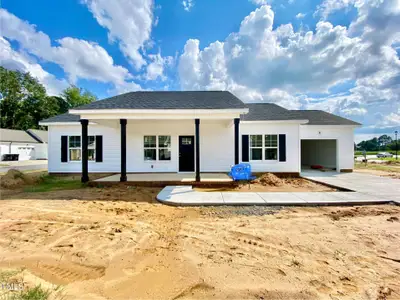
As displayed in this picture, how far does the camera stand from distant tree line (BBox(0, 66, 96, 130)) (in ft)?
126

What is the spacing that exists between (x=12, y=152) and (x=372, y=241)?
38415 millimetres

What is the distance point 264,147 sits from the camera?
451 inches

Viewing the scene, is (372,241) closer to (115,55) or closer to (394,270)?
(394,270)

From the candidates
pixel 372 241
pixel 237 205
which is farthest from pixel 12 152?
pixel 372 241

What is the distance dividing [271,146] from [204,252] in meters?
9.41

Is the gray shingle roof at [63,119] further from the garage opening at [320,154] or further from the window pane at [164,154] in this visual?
the garage opening at [320,154]

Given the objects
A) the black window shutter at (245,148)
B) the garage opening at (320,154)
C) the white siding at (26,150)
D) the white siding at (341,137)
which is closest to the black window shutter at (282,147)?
the black window shutter at (245,148)

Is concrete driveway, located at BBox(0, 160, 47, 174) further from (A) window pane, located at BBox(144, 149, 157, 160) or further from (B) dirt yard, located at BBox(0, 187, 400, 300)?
(B) dirt yard, located at BBox(0, 187, 400, 300)

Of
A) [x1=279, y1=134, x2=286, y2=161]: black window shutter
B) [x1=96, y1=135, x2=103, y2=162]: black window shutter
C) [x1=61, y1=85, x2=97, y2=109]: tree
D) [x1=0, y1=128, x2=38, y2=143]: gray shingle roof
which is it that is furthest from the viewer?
[x1=61, y1=85, x2=97, y2=109]: tree

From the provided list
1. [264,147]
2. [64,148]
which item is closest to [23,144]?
[64,148]

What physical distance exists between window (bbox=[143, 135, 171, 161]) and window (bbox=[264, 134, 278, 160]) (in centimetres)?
574

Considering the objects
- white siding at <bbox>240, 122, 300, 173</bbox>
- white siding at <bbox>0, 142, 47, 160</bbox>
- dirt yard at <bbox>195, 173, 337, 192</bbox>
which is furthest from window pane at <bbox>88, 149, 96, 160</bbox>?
white siding at <bbox>0, 142, 47, 160</bbox>

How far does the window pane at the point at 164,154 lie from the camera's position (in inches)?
462

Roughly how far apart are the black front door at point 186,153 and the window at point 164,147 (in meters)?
0.72
